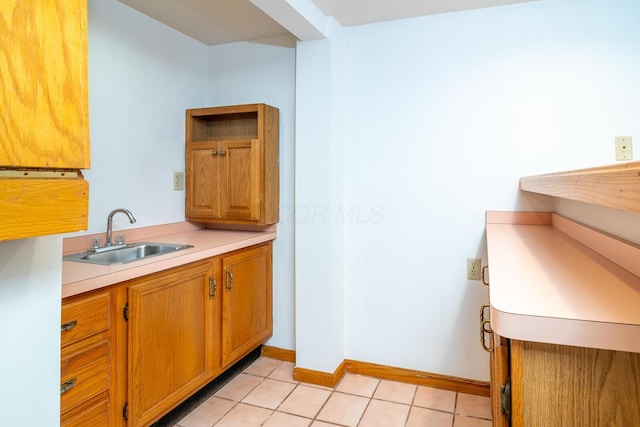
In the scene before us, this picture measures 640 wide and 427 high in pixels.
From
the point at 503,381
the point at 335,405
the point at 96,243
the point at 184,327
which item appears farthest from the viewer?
the point at 335,405

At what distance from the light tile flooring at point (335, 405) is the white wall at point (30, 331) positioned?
1.32m

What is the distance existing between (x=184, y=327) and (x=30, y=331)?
1202mm

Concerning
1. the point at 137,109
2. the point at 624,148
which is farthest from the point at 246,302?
the point at 624,148

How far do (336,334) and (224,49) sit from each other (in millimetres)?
2081

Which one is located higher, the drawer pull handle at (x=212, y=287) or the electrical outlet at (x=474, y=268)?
the electrical outlet at (x=474, y=268)

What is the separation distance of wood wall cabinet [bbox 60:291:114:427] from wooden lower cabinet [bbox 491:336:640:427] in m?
1.36

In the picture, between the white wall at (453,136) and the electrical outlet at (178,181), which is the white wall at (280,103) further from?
the electrical outlet at (178,181)

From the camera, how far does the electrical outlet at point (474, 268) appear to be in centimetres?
226

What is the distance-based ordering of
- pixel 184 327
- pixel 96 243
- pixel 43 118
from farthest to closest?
pixel 96 243 < pixel 184 327 < pixel 43 118

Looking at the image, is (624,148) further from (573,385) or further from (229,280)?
(229,280)

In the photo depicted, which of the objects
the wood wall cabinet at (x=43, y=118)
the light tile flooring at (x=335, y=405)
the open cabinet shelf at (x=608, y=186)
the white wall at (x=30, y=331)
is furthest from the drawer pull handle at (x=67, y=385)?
the open cabinet shelf at (x=608, y=186)

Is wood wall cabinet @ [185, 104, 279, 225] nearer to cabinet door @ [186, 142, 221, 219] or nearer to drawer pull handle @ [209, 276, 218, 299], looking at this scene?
cabinet door @ [186, 142, 221, 219]

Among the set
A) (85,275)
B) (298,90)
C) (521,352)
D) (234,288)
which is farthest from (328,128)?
(521,352)

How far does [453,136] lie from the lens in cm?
229
